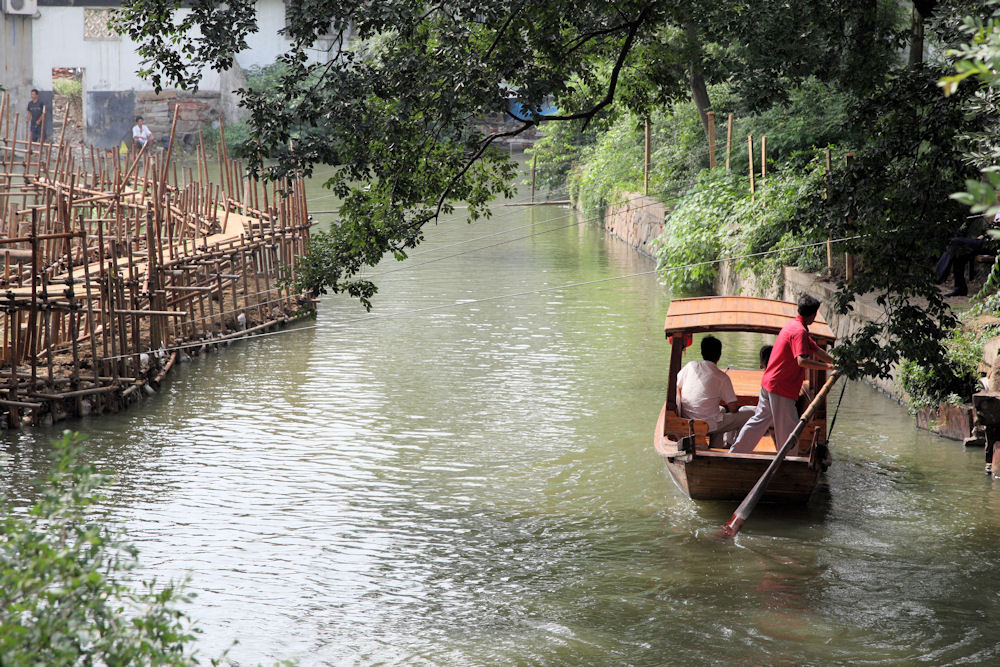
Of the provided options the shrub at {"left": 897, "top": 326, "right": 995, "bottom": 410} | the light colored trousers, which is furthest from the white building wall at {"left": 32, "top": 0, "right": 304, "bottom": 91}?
the light colored trousers

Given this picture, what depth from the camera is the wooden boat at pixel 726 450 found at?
A: 938cm

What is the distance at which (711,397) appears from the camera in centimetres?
994

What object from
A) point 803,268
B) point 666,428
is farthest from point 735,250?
point 666,428

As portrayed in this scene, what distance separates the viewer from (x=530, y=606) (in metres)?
7.98

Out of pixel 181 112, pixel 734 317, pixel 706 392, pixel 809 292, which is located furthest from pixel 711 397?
pixel 181 112

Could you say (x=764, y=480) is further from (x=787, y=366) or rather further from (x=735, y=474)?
(x=787, y=366)

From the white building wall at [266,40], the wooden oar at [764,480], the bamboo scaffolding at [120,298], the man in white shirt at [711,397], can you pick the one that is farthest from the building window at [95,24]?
Result: the wooden oar at [764,480]

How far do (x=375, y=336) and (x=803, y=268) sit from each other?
Answer: 6.94 metres

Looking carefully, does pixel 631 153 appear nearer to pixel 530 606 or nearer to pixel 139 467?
pixel 139 467

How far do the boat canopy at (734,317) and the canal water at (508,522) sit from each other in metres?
1.56

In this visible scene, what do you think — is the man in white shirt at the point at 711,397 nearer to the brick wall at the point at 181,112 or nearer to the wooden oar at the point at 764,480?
the wooden oar at the point at 764,480

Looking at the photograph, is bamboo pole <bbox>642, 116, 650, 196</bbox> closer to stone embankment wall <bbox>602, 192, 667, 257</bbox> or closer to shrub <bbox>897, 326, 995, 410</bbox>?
stone embankment wall <bbox>602, 192, 667, 257</bbox>

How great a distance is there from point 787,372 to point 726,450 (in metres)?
1.14

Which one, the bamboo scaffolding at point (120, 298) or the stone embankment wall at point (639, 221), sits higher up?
the stone embankment wall at point (639, 221)
